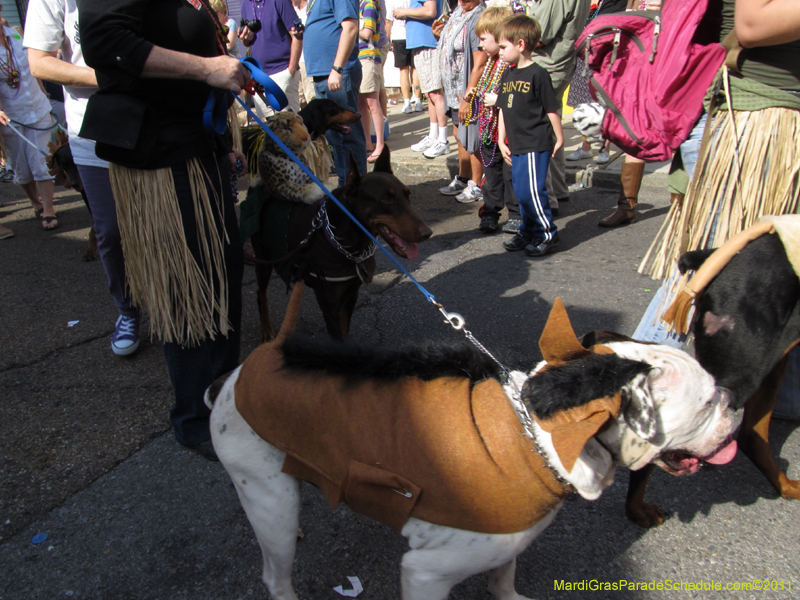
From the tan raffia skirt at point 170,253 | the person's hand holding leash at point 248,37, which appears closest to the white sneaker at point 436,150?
the person's hand holding leash at point 248,37

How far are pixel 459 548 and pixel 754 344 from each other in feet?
3.84

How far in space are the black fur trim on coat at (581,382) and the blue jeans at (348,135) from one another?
4073mm

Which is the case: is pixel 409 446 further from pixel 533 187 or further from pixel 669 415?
pixel 533 187

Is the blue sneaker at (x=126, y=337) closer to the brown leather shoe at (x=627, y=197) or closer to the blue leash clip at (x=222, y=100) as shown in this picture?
the blue leash clip at (x=222, y=100)

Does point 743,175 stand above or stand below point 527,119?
above

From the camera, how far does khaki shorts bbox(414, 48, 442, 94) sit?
24.9ft

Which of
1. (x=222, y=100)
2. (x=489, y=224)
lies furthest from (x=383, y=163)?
(x=489, y=224)

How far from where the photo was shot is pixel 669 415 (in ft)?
4.27

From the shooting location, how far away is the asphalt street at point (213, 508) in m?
1.83

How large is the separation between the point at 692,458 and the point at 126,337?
3.16 metres

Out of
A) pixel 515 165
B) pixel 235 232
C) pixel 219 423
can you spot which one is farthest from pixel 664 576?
pixel 515 165

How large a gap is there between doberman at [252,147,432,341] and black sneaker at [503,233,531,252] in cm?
206

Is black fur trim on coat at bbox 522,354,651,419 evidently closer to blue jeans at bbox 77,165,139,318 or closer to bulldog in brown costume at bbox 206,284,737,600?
bulldog in brown costume at bbox 206,284,737,600

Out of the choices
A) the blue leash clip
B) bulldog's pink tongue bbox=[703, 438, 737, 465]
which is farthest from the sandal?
bulldog's pink tongue bbox=[703, 438, 737, 465]
